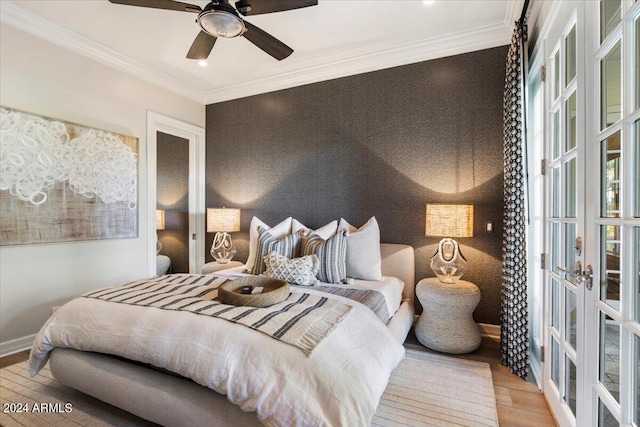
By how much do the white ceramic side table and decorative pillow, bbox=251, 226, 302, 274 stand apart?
4.05 ft

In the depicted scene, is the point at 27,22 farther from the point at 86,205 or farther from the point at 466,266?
the point at 466,266

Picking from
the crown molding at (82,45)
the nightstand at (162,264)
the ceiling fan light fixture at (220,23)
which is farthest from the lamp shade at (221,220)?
the ceiling fan light fixture at (220,23)

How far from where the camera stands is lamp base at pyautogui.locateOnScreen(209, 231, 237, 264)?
12.2 ft

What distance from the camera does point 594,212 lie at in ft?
4.30

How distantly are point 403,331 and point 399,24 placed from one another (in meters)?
2.75

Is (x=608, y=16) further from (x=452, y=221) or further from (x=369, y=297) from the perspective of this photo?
(x=369, y=297)

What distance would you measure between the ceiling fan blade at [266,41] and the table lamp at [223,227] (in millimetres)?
2028

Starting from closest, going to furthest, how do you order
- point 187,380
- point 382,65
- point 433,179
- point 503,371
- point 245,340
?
point 245,340, point 187,380, point 503,371, point 433,179, point 382,65

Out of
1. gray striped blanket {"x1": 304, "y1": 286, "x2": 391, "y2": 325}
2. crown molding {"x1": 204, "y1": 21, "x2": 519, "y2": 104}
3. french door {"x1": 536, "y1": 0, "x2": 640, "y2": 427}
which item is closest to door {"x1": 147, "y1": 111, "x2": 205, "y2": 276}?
crown molding {"x1": 204, "y1": 21, "x2": 519, "y2": 104}

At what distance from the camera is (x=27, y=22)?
265cm

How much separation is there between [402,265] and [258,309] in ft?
6.02

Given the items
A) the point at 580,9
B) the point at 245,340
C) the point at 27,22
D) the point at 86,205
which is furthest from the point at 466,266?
the point at 27,22

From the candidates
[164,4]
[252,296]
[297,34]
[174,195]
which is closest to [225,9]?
[164,4]

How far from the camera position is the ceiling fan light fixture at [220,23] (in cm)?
197
